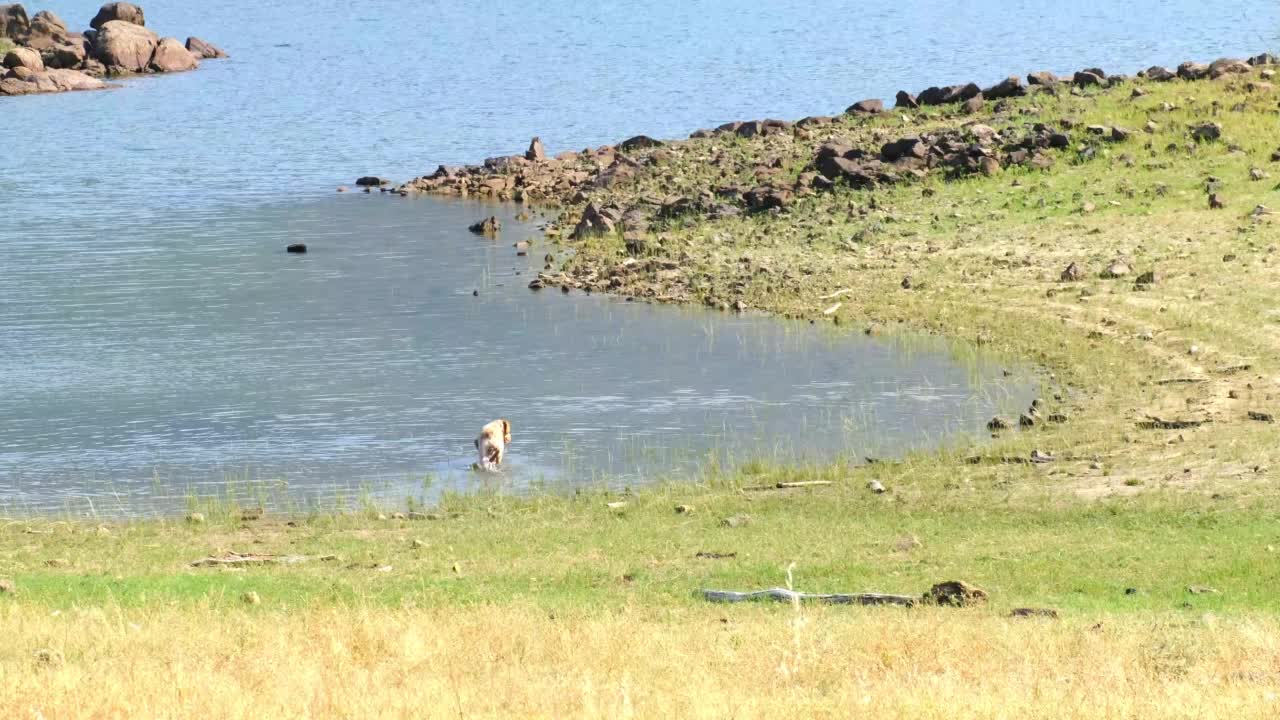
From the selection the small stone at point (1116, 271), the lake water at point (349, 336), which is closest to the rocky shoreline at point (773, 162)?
the lake water at point (349, 336)

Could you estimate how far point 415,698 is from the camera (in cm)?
1280

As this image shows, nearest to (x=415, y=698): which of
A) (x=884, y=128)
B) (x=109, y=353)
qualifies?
(x=109, y=353)

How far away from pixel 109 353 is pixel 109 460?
8.05 m

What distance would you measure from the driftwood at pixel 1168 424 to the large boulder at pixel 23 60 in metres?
83.5

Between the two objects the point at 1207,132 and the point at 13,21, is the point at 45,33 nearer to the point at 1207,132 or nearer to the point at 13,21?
the point at 13,21

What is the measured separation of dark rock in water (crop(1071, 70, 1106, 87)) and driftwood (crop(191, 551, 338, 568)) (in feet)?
120

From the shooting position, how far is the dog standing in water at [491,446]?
79.0 ft

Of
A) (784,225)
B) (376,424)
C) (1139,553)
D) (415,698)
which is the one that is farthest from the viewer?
(784,225)

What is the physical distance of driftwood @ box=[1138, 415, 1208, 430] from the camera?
79.4 feet

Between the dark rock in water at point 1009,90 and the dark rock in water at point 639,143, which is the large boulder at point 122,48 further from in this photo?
the dark rock in water at point 1009,90

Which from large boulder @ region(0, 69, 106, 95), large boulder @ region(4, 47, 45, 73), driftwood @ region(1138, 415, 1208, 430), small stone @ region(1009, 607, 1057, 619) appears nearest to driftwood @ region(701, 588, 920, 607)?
small stone @ region(1009, 607, 1057, 619)

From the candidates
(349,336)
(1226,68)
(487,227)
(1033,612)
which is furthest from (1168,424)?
(1226,68)

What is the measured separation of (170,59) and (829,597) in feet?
322

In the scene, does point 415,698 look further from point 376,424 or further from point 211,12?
point 211,12
